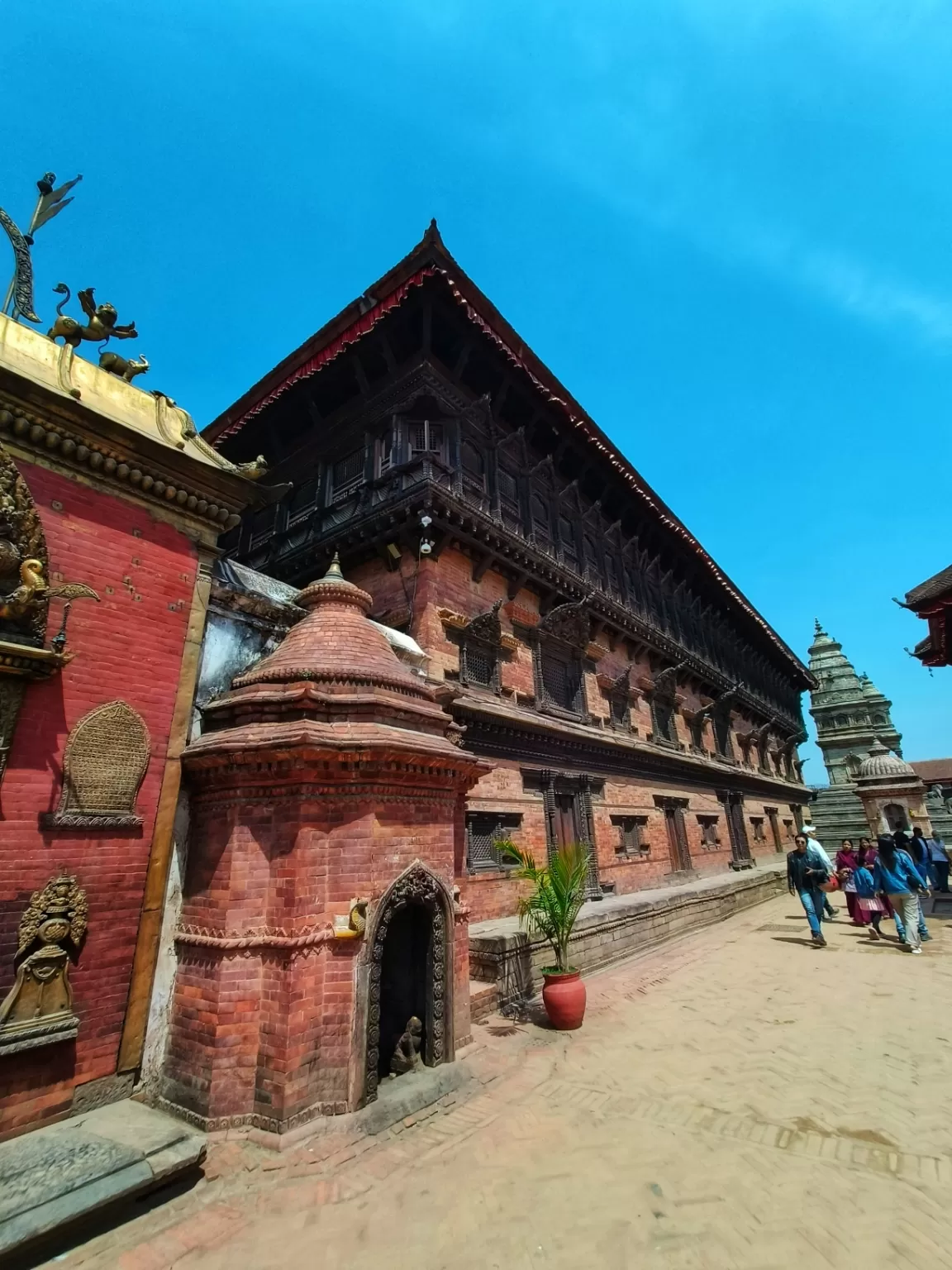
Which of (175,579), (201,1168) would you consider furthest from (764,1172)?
(175,579)

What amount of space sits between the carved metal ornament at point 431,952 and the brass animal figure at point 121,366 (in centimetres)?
628

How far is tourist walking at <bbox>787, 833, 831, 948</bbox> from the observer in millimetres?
11227

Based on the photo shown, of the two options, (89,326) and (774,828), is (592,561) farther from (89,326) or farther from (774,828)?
(774,828)

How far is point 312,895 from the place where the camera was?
501 centimetres

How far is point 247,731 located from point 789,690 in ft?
124

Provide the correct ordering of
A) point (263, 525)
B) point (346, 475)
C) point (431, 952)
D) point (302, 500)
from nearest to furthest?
point (431, 952)
point (346, 475)
point (302, 500)
point (263, 525)

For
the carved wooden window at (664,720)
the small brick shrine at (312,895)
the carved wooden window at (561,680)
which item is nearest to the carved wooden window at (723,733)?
the carved wooden window at (664,720)

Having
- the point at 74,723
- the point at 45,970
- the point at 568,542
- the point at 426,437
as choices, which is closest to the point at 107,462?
the point at 74,723

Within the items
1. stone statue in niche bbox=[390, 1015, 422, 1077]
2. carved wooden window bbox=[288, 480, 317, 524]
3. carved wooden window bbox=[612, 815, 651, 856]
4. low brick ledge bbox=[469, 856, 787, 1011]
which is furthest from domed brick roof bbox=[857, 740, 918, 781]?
stone statue in niche bbox=[390, 1015, 422, 1077]

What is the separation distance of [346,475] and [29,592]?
933cm

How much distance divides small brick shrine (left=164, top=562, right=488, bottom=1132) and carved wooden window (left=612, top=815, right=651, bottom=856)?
920cm

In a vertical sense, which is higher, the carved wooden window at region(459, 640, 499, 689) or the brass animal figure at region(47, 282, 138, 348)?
the brass animal figure at region(47, 282, 138, 348)

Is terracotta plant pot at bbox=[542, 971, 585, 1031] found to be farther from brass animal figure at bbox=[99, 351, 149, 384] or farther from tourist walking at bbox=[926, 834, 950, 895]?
tourist walking at bbox=[926, 834, 950, 895]

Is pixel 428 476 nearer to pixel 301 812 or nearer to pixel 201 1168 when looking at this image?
pixel 301 812
